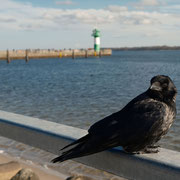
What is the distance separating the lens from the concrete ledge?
196 centimetres

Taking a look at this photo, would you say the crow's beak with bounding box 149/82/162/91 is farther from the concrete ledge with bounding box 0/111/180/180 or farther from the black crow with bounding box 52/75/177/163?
the concrete ledge with bounding box 0/111/180/180

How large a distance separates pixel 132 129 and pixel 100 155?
1.01 ft

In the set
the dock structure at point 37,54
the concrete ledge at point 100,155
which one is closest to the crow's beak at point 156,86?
the concrete ledge at point 100,155

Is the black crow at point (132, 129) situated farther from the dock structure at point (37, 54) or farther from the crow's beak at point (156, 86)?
the dock structure at point (37, 54)

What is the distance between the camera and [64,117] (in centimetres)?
1173

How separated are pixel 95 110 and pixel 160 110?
36.0 ft

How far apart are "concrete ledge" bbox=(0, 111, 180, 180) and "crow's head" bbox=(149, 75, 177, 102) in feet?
1.35

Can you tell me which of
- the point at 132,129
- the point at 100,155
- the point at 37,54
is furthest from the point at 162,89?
the point at 37,54

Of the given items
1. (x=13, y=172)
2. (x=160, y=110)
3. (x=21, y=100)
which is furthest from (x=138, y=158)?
(x=21, y=100)

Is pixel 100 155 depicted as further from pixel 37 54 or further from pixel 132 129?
pixel 37 54

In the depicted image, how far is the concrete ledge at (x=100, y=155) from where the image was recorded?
1.96m

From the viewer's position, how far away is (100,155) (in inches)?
90.0

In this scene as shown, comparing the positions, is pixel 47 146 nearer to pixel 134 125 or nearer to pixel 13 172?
pixel 134 125

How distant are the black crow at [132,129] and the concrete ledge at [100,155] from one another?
0.11 meters
